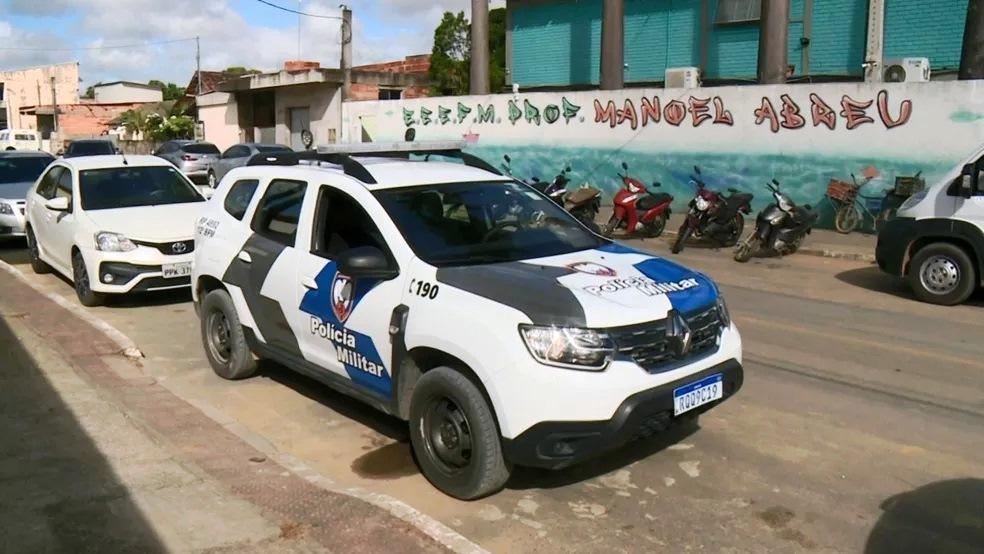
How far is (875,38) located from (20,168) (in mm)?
17233

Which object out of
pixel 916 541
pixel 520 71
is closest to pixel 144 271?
pixel 916 541

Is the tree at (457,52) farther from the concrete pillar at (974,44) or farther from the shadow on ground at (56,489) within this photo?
the shadow on ground at (56,489)

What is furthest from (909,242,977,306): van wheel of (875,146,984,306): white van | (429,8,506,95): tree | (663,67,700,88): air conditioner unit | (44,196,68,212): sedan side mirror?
(429,8,506,95): tree

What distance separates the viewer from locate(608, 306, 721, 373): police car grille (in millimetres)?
4102

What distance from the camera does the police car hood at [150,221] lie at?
9.22 meters

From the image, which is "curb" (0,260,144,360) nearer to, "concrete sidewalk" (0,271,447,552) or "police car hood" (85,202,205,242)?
"concrete sidewalk" (0,271,447,552)

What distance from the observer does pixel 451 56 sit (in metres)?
36.0

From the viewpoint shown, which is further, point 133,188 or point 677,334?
point 133,188

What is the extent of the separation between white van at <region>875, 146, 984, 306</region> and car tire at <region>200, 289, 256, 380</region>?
7503 mm

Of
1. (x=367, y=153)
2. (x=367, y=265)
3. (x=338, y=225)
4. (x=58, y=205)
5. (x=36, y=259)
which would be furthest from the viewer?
(x=36, y=259)

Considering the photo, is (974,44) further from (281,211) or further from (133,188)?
(133,188)

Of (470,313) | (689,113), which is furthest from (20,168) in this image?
(470,313)

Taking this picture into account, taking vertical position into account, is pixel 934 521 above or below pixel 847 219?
below

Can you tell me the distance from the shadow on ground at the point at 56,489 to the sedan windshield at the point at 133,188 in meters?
4.49
